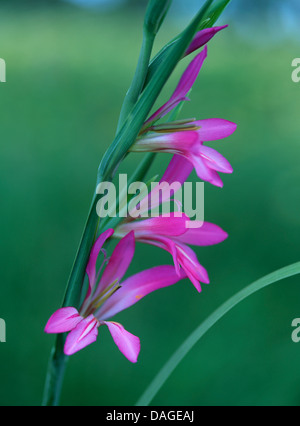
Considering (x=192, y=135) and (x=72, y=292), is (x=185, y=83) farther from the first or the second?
(x=72, y=292)

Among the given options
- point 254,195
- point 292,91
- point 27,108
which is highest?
point 292,91

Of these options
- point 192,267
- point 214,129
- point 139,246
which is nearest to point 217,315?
point 192,267

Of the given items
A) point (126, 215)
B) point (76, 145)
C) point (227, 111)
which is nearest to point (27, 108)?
point (76, 145)

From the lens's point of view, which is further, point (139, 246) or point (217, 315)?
point (139, 246)

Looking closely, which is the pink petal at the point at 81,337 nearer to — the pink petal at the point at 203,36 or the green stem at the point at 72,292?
the green stem at the point at 72,292

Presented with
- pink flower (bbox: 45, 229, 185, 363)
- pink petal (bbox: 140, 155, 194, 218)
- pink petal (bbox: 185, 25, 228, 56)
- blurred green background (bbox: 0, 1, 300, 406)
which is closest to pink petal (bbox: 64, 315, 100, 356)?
pink flower (bbox: 45, 229, 185, 363)
